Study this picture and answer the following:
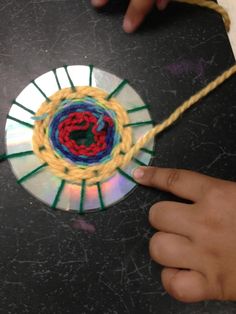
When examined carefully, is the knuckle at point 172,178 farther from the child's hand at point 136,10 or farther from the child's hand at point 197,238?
the child's hand at point 136,10

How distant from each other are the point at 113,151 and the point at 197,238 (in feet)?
0.56

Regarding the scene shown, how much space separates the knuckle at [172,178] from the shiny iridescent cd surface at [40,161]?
50 mm

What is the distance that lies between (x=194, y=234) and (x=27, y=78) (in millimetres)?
329

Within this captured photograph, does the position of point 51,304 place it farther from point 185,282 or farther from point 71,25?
point 71,25

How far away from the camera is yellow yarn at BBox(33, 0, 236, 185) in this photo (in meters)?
0.65

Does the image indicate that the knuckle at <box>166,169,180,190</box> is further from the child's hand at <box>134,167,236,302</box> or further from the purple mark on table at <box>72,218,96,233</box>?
the purple mark on table at <box>72,218,96,233</box>

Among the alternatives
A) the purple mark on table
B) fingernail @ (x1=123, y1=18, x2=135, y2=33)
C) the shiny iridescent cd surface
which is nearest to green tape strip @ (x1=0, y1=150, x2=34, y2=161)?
the shiny iridescent cd surface

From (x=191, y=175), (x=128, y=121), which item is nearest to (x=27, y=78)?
(x=128, y=121)

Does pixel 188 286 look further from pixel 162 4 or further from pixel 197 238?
pixel 162 4

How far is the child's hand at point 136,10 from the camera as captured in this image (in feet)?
2.26

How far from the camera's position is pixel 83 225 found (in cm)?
64

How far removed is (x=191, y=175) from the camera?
63 centimetres

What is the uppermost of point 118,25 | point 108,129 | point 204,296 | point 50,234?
point 118,25

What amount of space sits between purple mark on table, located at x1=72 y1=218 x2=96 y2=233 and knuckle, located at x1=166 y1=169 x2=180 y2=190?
4.7 inches
